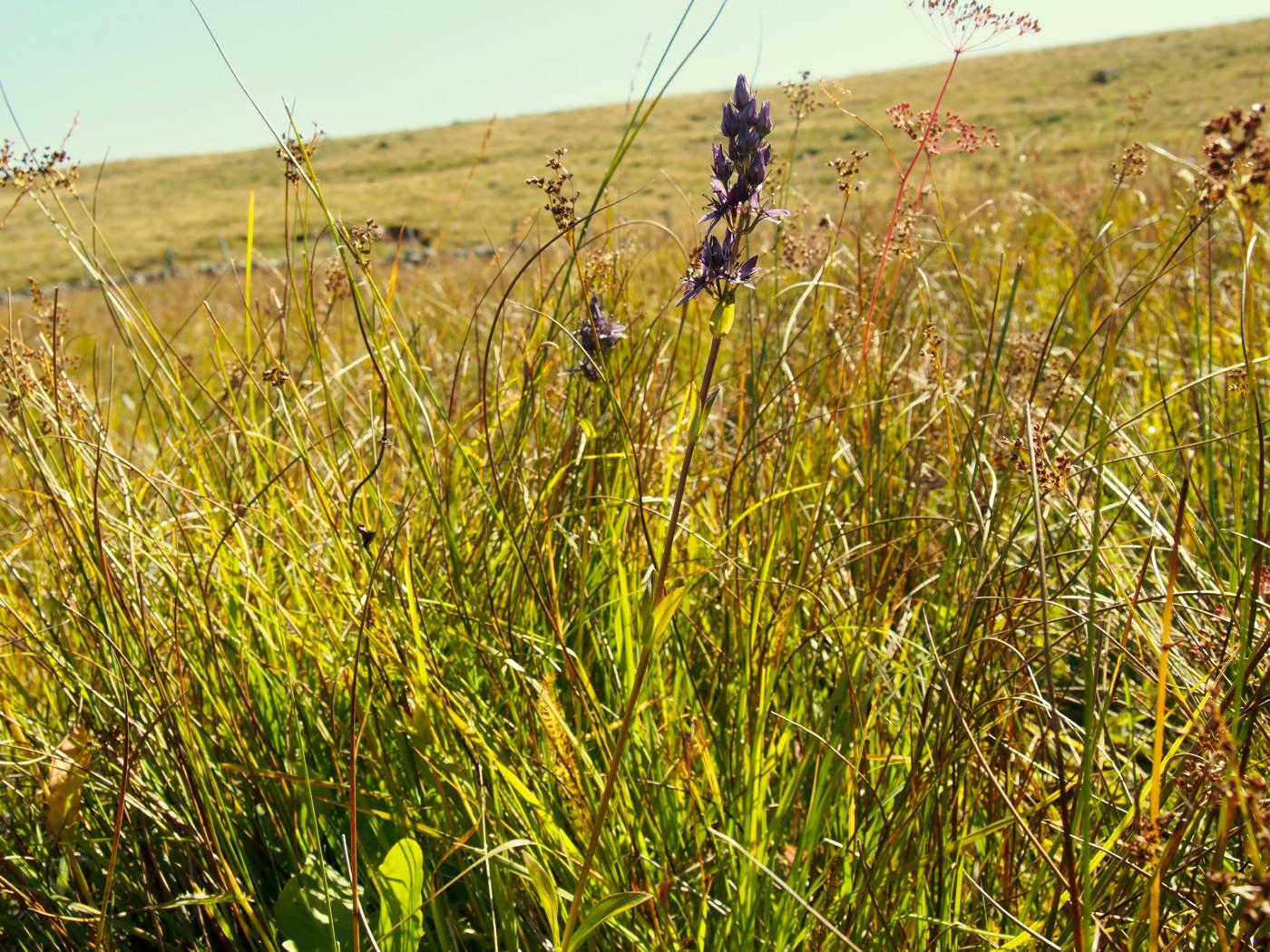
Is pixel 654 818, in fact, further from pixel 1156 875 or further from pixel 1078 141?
pixel 1078 141

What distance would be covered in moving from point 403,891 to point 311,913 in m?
0.14

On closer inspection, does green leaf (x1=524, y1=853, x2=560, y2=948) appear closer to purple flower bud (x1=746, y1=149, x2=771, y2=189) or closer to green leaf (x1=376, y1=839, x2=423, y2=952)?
green leaf (x1=376, y1=839, x2=423, y2=952)

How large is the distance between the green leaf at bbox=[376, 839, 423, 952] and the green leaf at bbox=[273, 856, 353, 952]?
6 cm

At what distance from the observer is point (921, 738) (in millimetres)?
1040

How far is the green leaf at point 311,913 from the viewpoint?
1180mm

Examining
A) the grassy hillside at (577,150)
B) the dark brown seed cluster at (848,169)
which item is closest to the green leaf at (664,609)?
the dark brown seed cluster at (848,169)

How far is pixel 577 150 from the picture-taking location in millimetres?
40406

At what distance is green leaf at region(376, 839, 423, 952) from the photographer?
3.73ft

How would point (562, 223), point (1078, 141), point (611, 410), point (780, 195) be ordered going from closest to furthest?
point (562, 223) < point (611, 410) < point (780, 195) < point (1078, 141)

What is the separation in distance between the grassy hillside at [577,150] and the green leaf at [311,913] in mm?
19357

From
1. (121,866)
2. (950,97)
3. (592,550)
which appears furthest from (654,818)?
(950,97)

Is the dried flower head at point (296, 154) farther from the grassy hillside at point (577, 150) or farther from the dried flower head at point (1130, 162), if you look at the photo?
the grassy hillside at point (577, 150)

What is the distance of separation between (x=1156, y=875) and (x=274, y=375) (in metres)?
1.05

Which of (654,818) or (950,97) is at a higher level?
(950,97)
